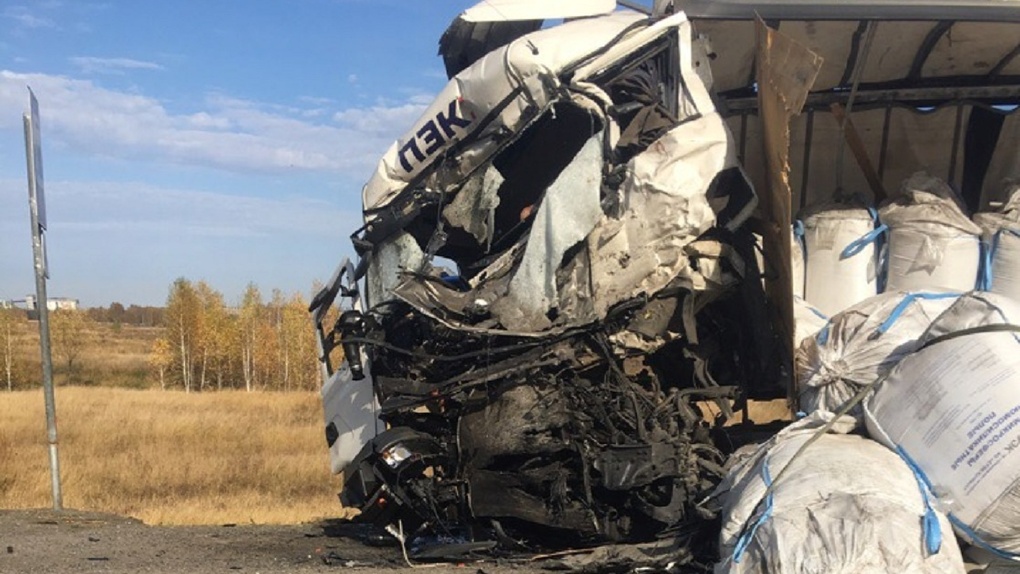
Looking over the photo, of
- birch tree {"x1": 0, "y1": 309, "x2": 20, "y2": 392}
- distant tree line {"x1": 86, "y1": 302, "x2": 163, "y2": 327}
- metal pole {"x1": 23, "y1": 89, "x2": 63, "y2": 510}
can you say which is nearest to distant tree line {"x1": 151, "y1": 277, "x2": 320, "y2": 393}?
birch tree {"x1": 0, "y1": 309, "x2": 20, "y2": 392}

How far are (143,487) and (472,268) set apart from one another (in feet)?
37.1

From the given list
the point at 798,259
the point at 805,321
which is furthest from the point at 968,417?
the point at 798,259

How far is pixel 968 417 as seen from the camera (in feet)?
12.4

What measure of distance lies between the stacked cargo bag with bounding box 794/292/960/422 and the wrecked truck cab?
63 centimetres

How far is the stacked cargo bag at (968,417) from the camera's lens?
3.70m

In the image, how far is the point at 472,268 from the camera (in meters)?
5.67

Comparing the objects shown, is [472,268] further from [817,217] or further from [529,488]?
[817,217]

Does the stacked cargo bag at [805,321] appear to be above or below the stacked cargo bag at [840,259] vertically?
below

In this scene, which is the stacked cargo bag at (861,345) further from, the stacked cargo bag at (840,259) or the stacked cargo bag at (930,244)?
the stacked cargo bag at (840,259)

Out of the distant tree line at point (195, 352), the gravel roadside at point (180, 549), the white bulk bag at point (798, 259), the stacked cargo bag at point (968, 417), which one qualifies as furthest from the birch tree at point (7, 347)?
the stacked cargo bag at point (968, 417)

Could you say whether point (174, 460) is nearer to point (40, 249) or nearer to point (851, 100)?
point (40, 249)

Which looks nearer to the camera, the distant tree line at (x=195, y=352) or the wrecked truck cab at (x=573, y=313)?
the wrecked truck cab at (x=573, y=313)

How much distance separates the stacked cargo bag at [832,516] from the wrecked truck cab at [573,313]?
90cm

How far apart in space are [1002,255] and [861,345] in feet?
5.52
